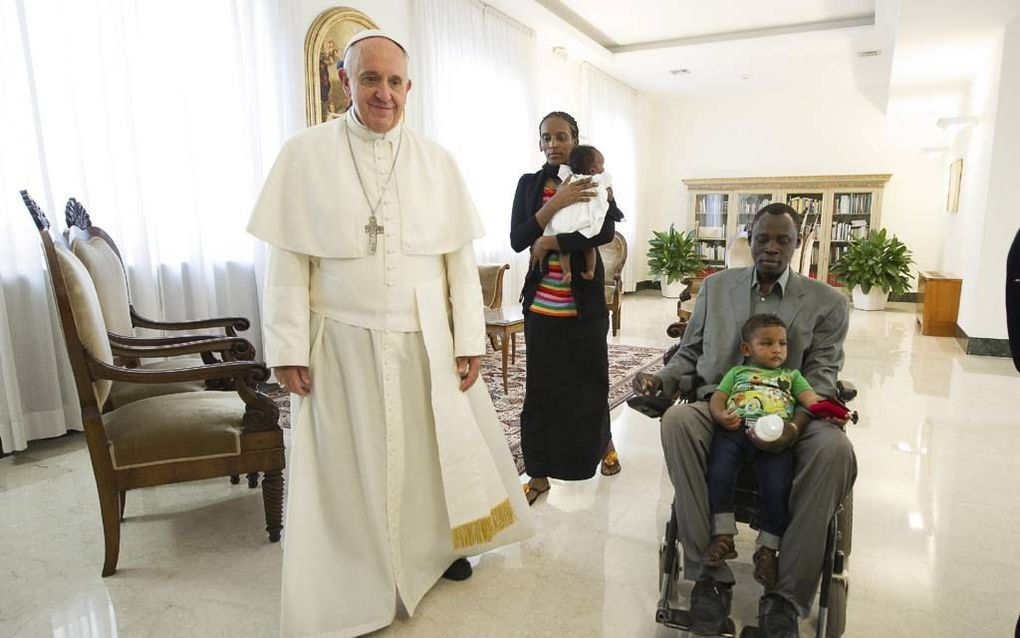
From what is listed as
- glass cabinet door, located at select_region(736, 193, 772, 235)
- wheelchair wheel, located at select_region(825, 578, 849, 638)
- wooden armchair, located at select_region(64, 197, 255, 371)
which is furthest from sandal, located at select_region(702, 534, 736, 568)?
glass cabinet door, located at select_region(736, 193, 772, 235)

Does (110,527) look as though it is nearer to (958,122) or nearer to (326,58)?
(326,58)

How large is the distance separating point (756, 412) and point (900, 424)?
2.53 m

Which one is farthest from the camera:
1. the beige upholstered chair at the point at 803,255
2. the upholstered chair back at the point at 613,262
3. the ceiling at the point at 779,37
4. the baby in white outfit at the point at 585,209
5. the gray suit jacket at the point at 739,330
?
the upholstered chair back at the point at 613,262

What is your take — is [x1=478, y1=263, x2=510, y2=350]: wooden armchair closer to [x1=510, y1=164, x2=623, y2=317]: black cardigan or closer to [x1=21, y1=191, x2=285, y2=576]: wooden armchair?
[x1=510, y1=164, x2=623, y2=317]: black cardigan

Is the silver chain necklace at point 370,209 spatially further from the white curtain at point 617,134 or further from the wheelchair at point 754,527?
the white curtain at point 617,134

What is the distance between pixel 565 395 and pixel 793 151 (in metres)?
8.88

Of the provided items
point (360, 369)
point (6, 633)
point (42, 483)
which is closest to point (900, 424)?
point (360, 369)

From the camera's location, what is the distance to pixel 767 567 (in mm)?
1646

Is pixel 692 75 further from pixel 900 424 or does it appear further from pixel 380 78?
pixel 380 78

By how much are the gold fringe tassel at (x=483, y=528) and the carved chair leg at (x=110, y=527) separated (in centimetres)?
115

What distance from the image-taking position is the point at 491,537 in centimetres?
199

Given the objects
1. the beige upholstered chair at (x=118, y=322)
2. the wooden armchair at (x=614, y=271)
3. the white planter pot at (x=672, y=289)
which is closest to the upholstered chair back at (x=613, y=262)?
the wooden armchair at (x=614, y=271)

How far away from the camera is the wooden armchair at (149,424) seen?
6.82 feet

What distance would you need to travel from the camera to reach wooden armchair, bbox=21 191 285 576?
6.82ft
